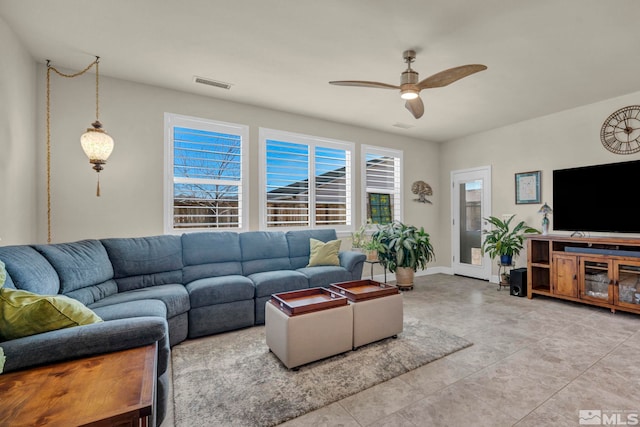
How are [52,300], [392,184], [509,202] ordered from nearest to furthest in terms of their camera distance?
[52,300] < [509,202] < [392,184]

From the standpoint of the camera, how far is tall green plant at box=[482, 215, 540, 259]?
15.1 feet

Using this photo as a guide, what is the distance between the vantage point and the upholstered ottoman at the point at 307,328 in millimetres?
2232

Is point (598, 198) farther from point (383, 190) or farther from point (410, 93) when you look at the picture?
point (410, 93)

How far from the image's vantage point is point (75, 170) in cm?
319

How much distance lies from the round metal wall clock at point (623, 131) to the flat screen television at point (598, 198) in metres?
0.25

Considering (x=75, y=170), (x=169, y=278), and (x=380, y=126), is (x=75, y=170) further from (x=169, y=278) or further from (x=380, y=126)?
(x=380, y=126)

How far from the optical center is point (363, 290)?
9.27 ft

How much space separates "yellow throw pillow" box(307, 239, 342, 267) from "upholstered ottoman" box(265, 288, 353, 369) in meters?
1.34

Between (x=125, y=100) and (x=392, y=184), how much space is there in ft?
14.5

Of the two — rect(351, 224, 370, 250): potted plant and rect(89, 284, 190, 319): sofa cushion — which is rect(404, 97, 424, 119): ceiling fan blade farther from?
rect(89, 284, 190, 319): sofa cushion

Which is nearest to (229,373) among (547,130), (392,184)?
(392,184)

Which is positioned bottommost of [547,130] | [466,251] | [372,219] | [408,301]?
[408,301]

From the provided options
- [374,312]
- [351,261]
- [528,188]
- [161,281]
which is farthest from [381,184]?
[161,281]

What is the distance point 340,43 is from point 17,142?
10.0 feet
